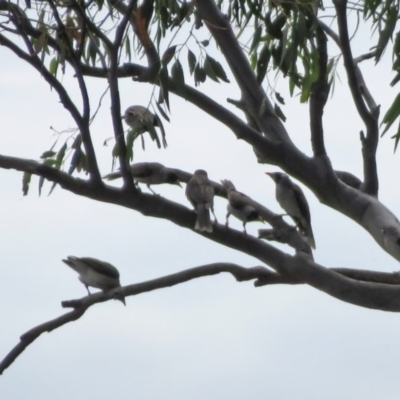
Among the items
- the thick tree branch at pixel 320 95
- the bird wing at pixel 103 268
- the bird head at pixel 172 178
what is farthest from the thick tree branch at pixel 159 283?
the bird head at pixel 172 178

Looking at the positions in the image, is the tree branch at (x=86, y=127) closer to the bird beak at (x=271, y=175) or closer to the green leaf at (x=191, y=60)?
the green leaf at (x=191, y=60)

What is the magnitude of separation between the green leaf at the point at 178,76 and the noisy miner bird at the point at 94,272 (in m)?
1.91

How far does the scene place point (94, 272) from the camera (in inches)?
257

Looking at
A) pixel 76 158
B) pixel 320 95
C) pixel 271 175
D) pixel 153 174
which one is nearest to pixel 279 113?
pixel 320 95

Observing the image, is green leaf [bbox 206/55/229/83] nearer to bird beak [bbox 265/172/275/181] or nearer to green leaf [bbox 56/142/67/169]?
green leaf [bbox 56/142/67/169]

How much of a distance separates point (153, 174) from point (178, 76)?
8.10 feet

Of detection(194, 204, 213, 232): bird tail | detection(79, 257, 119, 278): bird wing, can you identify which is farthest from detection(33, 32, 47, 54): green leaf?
detection(79, 257, 119, 278): bird wing

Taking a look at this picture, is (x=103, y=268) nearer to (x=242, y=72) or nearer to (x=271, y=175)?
(x=271, y=175)

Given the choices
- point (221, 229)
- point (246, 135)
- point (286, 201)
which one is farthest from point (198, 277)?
point (286, 201)

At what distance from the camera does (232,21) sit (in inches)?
223

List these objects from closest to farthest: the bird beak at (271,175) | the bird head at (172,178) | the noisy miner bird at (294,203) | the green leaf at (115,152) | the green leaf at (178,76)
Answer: the green leaf at (115,152)
the green leaf at (178,76)
the noisy miner bird at (294,203)
the bird head at (172,178)
the bird beak at (271,175)

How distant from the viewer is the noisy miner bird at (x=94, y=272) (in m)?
6.19

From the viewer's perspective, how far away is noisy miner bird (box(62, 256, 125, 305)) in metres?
6.19

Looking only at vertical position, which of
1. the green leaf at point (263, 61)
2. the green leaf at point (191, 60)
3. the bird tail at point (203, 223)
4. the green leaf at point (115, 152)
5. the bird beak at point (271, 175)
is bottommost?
the bird tail at point (203, 223)
